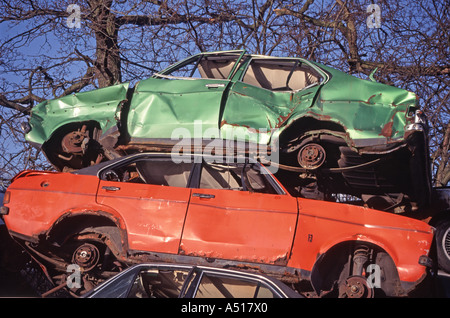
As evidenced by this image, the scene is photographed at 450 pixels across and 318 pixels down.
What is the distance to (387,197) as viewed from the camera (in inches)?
241

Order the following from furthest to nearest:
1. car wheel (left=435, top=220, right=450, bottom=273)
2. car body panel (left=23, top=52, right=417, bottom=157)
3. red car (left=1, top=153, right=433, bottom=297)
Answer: car wheel (left=435, top=220, right=450, bottom=273), car body panel (left=23, top=52, right=417, bottom=157), red car (left=1, top=153, right=433, bottom=297)

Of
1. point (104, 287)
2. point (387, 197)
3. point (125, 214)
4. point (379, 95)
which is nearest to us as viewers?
point (104, 287)

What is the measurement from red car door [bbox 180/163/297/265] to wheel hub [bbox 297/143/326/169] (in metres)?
0.69

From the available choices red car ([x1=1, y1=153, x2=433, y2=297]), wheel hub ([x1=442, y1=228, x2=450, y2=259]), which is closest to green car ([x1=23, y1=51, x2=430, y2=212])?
red car ([x1=1, y1=153, x2=433, y2=297])

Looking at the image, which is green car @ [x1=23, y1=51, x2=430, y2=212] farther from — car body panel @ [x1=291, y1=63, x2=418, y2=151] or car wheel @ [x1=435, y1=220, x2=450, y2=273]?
car wheel @ [x1=435, y1=220, x2=450, y2=273]

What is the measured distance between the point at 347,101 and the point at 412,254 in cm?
195

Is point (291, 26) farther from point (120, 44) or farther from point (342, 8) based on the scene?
point (120, 44)

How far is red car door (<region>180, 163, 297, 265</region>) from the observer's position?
486 centimetres

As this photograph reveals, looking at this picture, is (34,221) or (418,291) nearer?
(418,291)

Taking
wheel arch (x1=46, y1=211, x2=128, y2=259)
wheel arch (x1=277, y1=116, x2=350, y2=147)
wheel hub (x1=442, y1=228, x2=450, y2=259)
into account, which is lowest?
wheel arch (x1=46, y1=211, x2=128, y2=259)

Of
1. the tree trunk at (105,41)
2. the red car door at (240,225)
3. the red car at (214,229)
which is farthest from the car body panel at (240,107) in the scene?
the tree trunk at (105,41)

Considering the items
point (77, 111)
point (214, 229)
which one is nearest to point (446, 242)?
point (214, 229)

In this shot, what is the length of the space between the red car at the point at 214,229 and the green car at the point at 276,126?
0.67 metres

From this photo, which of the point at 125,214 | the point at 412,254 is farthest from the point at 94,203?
the point at 412,254
